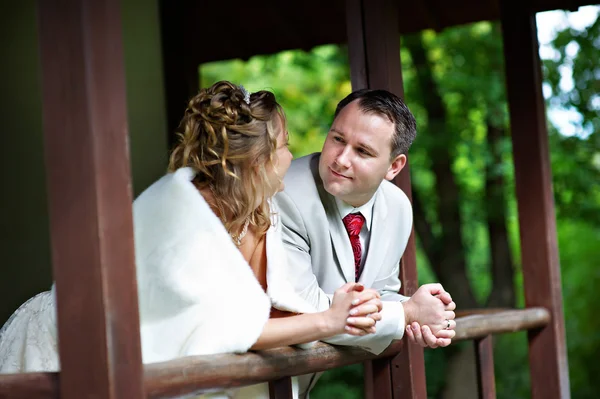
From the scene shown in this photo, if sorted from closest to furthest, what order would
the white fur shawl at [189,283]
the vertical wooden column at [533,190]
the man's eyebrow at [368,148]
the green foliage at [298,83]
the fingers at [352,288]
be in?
Result: the white fur shawl at [189,283] < the fingers at [352,288] < the man's eyebrow at [368,148] < the vertical wooden column at [533,190] < the green foliage at [298,83]

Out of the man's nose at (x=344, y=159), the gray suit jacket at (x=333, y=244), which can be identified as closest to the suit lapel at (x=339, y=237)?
the gray suit jacket at (x=333, y=244)

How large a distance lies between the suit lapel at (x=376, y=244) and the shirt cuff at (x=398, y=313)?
0.31 meters

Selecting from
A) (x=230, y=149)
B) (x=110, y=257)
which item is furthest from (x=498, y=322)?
(x=110, y=257)

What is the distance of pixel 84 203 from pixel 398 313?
1.38 metres

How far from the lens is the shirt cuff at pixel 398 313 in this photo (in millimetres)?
2836

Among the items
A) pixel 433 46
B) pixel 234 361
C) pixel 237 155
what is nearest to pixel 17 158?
pixel 237 155

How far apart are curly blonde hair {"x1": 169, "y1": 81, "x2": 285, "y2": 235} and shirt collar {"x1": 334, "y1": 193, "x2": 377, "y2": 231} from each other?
510 millimetres

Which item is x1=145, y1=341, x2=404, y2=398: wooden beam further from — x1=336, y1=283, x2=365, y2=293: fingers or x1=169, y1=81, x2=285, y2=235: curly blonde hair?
x1=169, y1=81, x2=285, y2=235: curly blonde hair

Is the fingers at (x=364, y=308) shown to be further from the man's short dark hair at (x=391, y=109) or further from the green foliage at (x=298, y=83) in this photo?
the green foliage at (x=298, y=83)

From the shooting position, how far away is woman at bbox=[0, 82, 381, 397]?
2350mm

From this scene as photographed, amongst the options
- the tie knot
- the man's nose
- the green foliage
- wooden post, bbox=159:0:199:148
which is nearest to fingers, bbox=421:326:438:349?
the tie knot

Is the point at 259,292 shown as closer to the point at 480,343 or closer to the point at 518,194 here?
the point at 480,343

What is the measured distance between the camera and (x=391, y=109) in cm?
308

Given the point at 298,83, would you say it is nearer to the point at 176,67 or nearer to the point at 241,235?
the point at 176,67
